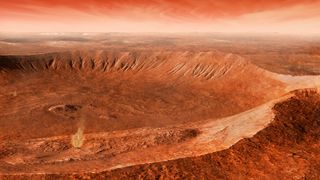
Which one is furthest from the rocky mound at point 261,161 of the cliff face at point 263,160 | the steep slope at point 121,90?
the steep slope at point 121,90

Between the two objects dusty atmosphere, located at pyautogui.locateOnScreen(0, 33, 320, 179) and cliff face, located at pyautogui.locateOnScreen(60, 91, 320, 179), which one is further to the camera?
dusty atmosphere, located at pyautogui.locateOnScreen(0, 33, 320, 179)

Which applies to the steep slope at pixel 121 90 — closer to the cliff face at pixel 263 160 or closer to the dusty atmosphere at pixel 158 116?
the dusty atmosphere at pixel 158 116

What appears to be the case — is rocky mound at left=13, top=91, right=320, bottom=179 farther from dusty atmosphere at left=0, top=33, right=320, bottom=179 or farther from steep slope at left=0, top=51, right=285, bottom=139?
steep slope at left=0, top=51, right=285, bottom=139

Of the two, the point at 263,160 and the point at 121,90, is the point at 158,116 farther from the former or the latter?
the point at 263,160

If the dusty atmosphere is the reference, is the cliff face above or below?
above

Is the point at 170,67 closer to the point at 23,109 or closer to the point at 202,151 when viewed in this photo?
the point at 23,109

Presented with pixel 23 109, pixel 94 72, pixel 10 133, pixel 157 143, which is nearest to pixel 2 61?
pixel 94 72

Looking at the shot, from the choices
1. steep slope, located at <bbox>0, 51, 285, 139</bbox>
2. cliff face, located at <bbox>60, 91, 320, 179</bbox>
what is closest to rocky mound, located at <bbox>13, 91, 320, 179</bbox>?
cliff face, located at <bbox>60, 91, 320, 179</bbox>

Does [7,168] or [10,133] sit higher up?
[7,168]
